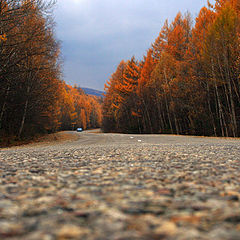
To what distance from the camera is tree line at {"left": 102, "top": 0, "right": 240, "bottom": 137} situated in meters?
12.4

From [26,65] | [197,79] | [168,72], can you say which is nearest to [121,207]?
[26,65]

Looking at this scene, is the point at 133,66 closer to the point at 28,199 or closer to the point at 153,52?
the point at 153,52

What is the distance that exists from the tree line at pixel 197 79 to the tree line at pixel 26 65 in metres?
9.90

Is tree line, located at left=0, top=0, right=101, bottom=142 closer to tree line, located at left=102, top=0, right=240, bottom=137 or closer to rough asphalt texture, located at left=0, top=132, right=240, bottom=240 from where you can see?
rough asphalt texture, located at left=0, top=132, right=240, bottom=240

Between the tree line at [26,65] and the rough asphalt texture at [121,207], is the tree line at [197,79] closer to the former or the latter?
the tree line at [26,65]

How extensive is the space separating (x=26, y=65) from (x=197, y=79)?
39.1ft

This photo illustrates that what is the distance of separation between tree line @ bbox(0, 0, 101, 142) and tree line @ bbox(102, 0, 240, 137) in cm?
990

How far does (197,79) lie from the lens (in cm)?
1482

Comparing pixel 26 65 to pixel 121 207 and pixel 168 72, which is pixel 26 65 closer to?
pixel 168 72

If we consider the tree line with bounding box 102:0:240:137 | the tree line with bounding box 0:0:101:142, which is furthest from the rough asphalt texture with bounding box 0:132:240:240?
the tree line with bounding box 102:0:240:137

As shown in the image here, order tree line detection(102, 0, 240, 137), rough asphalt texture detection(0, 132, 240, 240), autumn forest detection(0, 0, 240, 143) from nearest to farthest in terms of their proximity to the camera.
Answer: rough asphalt texture detection(0, 132, 240, 240) → autumn forest detection(0, 0, 240, 143) → tree line detection(102, 0, 240, 137)

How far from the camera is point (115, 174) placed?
1.81 metres

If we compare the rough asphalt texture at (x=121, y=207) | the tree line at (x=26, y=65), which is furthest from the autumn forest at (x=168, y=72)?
the rough asphalt texture at (x=121, y=207)

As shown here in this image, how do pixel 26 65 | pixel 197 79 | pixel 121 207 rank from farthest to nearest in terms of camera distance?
pixel 197 79 → pixel 26 65 → pixel 121 207
